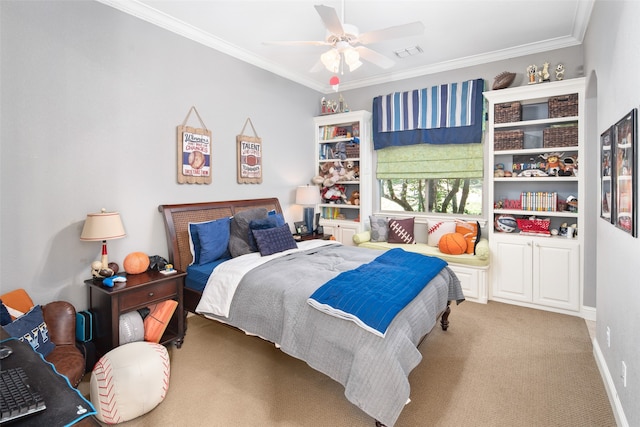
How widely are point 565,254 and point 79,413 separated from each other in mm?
4169

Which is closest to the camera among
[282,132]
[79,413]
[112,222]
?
[79,413]

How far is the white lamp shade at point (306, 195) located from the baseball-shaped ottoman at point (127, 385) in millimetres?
2868

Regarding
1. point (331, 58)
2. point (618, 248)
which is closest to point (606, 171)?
point (618, 248)

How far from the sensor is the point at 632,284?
171cm

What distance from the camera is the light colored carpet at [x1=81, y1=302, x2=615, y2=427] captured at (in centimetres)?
199

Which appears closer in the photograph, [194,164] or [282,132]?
A: [194,164]

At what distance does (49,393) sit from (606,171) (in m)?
3.16

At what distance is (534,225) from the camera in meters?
3.79

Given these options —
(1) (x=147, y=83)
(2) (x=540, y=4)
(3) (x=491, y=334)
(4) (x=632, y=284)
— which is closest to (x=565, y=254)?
(3) (x=491, y=334)

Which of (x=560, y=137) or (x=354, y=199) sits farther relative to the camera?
(x=354, y=199)

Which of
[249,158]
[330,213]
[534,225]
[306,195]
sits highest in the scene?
[249,158]

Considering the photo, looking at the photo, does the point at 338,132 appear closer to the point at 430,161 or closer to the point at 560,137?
the point at 430,161

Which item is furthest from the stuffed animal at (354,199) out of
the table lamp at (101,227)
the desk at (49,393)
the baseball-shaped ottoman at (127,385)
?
the desk at (49,393)

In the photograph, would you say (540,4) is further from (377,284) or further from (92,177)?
(92,177)
